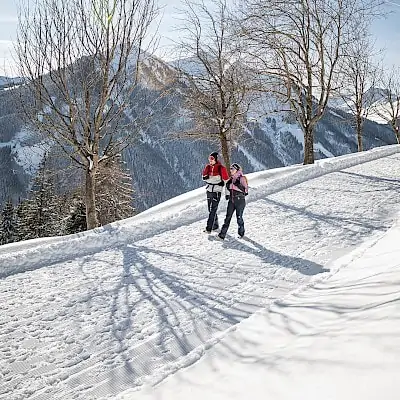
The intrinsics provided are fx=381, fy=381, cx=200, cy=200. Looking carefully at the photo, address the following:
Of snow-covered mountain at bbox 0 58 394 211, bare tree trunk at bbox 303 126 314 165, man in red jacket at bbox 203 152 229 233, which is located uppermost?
snow-covered mountain at bbox 0 58 394 211

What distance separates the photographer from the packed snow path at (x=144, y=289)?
3853 millimetres

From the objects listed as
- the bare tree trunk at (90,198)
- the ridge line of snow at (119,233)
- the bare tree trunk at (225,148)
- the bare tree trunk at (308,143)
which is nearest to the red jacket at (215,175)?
the ridge line of snow at (119,233)

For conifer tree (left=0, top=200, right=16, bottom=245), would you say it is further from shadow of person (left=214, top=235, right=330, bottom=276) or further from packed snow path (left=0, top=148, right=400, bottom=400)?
shadow of person (left=214, top=235, right=330, bottom=276)

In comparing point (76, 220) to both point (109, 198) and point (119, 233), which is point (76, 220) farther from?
point (119, 233)

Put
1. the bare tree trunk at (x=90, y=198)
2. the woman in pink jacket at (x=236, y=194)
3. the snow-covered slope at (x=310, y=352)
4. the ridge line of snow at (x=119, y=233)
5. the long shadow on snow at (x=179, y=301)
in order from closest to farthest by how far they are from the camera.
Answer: the snow-covered slope at (x=310, y=352), the long shadow on snow at (x=179, y=301), the ridge line of snow at (x=119, y=233), the woman in pink jacket at (x=236, y=194), the bare tree trunk at (x=90, y=198)

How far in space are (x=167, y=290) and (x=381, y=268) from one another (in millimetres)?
3030

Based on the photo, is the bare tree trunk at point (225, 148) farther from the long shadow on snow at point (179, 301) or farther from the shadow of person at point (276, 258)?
the long shadow on snow at point (179, 301)

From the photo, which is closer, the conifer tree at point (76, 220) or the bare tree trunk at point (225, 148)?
the bare tree trunk at point (225, 148)

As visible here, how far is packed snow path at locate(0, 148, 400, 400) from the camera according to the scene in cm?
385

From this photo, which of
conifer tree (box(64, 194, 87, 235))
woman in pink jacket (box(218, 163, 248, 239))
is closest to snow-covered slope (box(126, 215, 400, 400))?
woman in pink jacket (box(218, 163, 248, 239))

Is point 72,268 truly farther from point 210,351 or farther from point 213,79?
point 213,79

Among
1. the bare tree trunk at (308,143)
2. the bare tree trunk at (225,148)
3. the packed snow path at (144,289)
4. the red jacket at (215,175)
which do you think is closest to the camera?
the packed snow path at (144,289)

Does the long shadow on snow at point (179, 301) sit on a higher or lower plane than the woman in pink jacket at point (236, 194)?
lower

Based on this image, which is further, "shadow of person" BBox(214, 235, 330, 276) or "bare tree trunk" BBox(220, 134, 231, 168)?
"bare tree trunk" BBox(220, 134, 231, 168)
